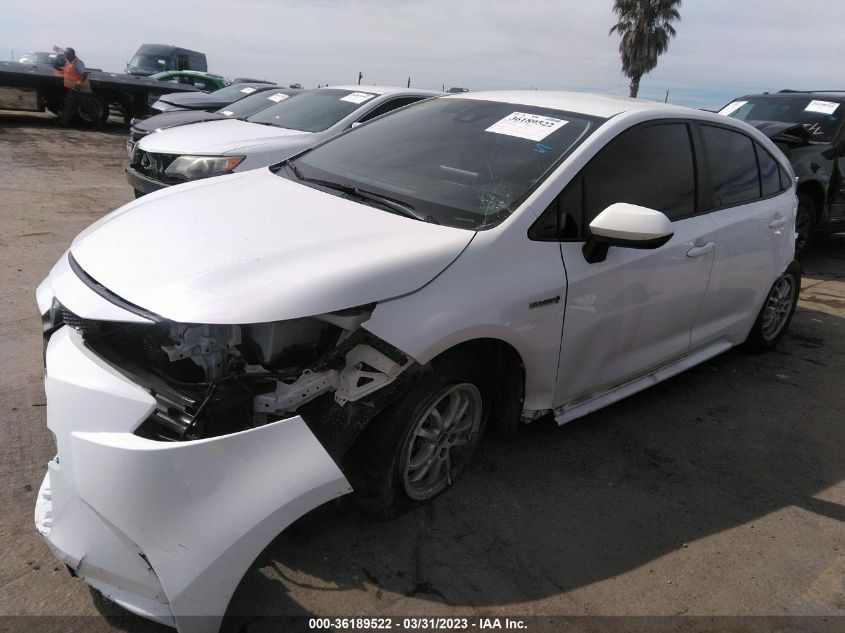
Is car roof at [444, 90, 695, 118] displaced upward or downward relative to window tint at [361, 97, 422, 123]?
upward

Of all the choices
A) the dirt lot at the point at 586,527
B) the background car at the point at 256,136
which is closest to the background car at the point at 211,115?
the background car at the point at 256,136

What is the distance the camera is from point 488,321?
258 centimetres

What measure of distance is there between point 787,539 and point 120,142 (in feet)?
46.9

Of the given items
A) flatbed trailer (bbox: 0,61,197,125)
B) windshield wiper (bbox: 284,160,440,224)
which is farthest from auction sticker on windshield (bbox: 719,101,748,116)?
flatbed trailer (bbox: 0,61,197,125)

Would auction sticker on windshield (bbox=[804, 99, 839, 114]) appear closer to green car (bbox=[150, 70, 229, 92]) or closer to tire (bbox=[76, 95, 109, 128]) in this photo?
tire (bbox=[76, 95, 109, 128])

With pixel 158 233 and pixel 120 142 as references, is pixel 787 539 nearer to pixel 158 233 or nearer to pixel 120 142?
pixel 158 233

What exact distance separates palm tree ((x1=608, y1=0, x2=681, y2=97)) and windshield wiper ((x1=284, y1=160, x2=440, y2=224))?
33466 mm

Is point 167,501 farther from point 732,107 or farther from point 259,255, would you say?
point 732,107

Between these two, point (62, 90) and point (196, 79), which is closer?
point (62, 90)

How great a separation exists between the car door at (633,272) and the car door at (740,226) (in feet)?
0.51

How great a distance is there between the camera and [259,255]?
2.38 meters

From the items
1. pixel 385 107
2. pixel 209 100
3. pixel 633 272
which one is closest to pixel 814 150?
pixel 385 107

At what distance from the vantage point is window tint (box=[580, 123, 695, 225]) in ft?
10.1

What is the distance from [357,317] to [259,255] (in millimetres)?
414
